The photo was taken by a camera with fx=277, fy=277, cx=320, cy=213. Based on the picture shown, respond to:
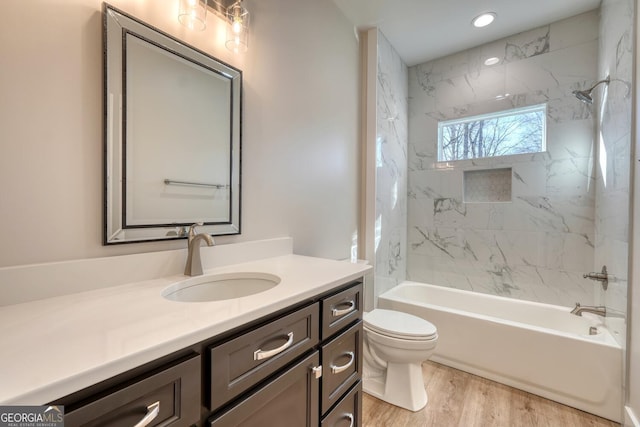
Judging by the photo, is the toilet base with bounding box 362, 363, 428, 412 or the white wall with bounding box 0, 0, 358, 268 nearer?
the white wall with bounding box 0, 0, 358, 268

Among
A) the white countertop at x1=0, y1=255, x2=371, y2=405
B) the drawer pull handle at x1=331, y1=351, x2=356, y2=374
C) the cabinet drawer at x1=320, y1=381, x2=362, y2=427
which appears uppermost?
the white countertop at x1=0, y1=255, x2=371, y2=405

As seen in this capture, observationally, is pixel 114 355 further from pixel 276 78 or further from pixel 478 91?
pixel 478 91

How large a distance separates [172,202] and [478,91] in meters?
2.77

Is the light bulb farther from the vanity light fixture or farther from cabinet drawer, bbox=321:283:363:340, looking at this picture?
cabinet drawer, bbox=321:283:363:340

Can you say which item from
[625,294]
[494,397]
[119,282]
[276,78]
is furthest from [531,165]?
[119,282]

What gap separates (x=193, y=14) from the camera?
113 cm

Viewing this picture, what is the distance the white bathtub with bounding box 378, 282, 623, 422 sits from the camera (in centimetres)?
161

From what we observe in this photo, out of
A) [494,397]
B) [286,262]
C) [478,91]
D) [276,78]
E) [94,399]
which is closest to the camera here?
[94,399]

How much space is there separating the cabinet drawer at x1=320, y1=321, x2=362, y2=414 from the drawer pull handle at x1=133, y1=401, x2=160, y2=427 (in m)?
0.54

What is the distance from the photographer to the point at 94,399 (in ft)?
1.47

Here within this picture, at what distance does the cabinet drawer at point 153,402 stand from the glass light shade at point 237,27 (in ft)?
4.29

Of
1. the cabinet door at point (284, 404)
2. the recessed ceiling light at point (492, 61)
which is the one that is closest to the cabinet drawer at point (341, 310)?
the cabinet door at point (284, 404)

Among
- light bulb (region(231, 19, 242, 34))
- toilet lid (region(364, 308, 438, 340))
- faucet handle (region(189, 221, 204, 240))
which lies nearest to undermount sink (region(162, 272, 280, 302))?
faucet handle (region(189, 221, 204, 240))

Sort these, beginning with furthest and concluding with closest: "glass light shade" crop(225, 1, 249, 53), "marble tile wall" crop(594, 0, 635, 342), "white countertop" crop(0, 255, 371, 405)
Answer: "marble tile wall" crop(594, 0, 635, 342), "glass light shade" crop(225, 1, 249, 53), "white countertop" crop(0, 255, 371, 405)
